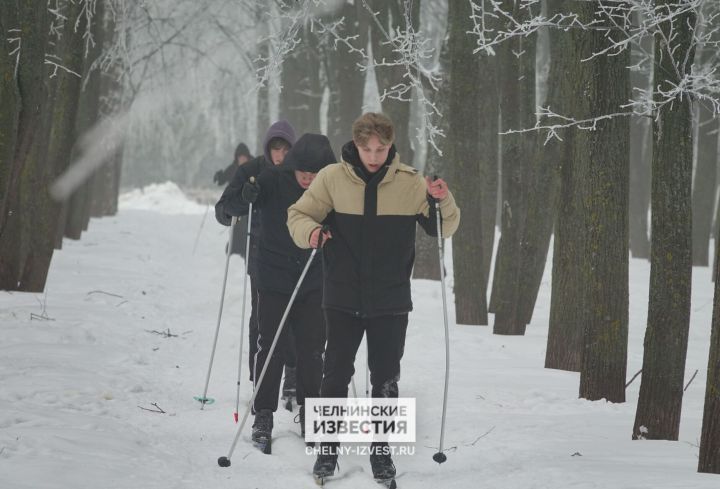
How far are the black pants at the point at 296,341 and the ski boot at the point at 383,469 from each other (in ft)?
3.76

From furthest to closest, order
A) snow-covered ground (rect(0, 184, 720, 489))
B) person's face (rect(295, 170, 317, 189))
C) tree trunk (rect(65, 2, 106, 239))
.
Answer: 1. tree trunk (rect(65, 2, 106, 239))
2. person's face (rect(295, 170, 317, 189))
3. snow-covered ground (rect(0, 184, 720, 489))

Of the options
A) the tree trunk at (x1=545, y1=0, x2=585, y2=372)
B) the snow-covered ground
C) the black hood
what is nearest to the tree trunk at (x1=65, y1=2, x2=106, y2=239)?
the snow-covered ground

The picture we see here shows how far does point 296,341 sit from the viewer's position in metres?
6.40

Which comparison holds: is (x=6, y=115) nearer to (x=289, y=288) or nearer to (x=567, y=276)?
(x=289, y=288)

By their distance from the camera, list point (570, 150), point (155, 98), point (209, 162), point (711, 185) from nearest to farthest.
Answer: point (570, 150), point (711, 185), point (155, 98), point (209, 162)

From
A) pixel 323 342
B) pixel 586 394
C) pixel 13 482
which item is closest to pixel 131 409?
pixel 323 342

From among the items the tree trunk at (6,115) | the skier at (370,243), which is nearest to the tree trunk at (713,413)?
the skier at (370,243)

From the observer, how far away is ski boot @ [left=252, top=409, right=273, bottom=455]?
19.9 feet

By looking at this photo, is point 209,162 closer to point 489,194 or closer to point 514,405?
point 489,194

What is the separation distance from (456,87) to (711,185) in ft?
34.8

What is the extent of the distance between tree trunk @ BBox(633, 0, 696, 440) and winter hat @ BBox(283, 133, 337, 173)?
2.20m

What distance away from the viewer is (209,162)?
51469 mm

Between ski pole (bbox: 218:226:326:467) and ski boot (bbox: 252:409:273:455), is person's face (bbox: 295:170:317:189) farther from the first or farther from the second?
ski boot (bbox: 252:409:273:455)

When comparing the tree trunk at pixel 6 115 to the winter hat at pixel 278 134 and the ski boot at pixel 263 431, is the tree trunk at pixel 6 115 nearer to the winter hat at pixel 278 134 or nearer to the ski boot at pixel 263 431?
the winter hat at pixel 278 134
